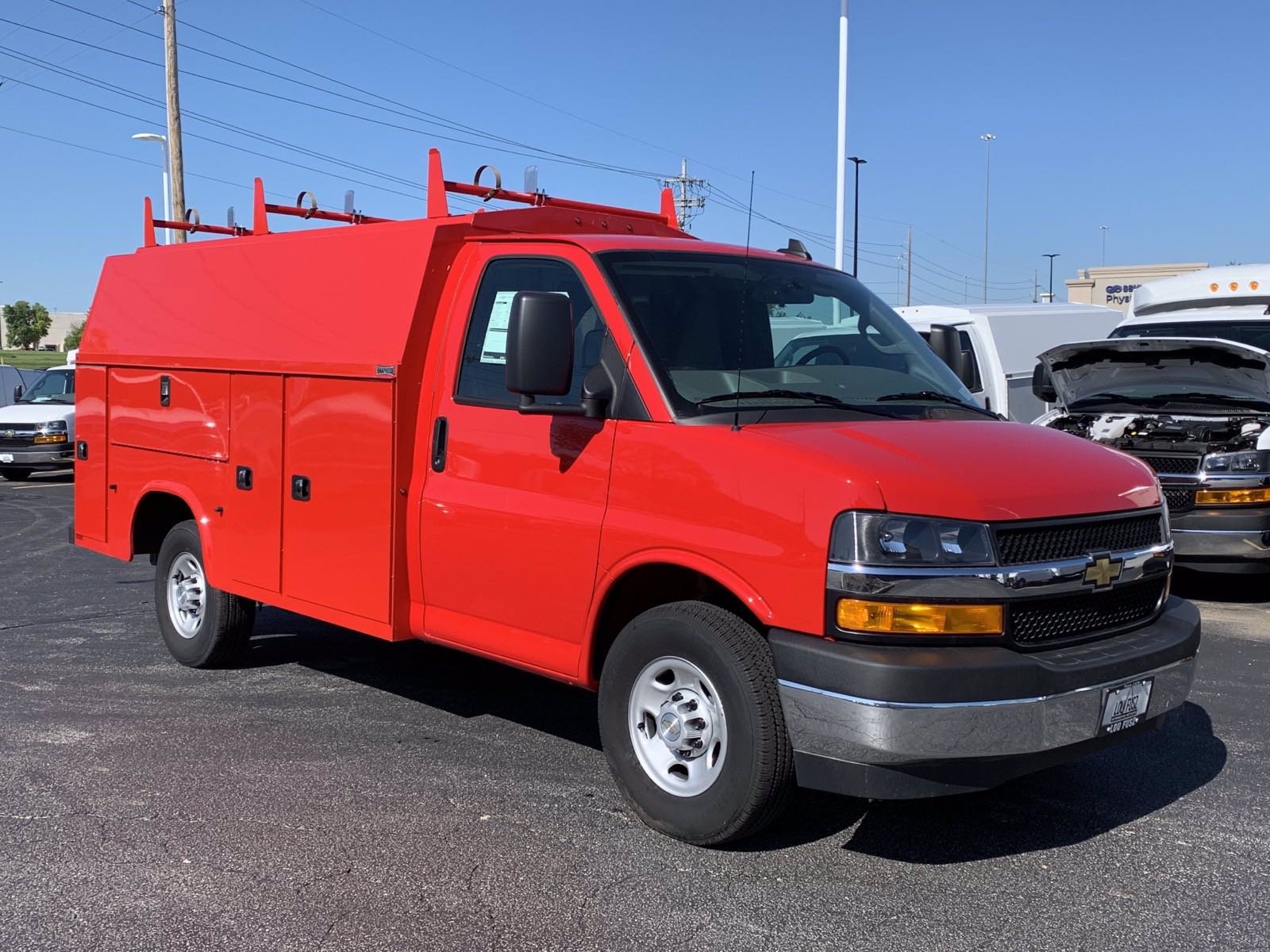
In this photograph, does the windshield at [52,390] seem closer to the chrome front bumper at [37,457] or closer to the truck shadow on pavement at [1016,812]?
the chrome front bumper at [37,457]

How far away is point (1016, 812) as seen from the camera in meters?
5.03

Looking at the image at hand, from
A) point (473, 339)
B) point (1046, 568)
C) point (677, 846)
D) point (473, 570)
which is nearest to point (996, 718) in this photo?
point (1046, 568)

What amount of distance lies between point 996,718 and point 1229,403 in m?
6.80

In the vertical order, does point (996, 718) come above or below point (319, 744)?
above

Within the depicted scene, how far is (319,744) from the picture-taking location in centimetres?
583

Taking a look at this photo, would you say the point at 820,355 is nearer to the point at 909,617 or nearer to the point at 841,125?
the point at 909,617

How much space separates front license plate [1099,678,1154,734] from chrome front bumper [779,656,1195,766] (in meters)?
0.10

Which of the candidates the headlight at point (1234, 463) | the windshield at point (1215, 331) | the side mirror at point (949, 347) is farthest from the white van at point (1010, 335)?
the side mirror at point (949, 347)

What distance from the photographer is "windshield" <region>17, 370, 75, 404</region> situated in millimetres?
21734

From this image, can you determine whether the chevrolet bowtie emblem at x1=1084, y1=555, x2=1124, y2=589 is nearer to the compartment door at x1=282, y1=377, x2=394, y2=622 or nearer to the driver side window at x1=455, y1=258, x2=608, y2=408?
the driver side window at x1=455, y1=258, x2=608, y2=408

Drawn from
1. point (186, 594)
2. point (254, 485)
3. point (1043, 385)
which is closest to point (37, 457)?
point (186, 594)

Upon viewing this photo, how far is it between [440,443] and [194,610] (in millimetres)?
2684

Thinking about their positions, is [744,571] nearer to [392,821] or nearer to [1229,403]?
[392,821]

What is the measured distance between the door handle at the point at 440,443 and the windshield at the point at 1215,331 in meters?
8.10
